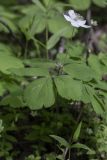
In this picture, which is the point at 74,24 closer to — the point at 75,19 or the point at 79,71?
the point at 75,19

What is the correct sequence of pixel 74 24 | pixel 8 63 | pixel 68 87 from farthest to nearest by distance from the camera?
pixel 8 63 → pixel 74 24 → pixel 68 87

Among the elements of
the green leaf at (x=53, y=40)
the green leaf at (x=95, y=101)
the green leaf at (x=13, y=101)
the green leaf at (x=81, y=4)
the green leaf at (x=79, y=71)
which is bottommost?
the green leaf at (x=13, y=101)

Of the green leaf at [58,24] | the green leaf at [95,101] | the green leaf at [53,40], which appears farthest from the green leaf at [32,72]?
the green leaf at [58,24]

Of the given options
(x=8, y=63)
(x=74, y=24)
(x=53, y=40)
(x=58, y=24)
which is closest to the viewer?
(x=74, y=24)

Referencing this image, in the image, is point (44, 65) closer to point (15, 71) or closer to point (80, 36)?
point (15, 71)

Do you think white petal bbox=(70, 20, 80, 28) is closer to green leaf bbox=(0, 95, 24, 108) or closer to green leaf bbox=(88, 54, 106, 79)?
green leaf bbox=(88, 54, 106, 79)

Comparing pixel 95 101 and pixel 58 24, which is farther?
pixel 58 24

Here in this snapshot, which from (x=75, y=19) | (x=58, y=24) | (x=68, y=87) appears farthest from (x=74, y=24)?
(x=58, y=24)

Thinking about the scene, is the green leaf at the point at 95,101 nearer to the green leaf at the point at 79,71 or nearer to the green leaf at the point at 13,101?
the green leaf at the point at 79,71
